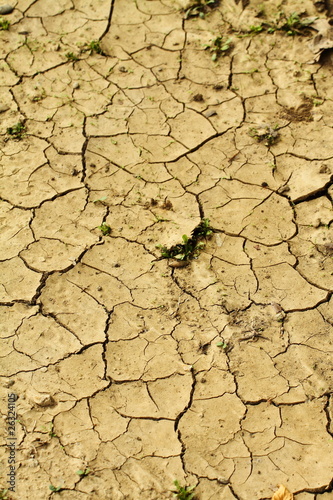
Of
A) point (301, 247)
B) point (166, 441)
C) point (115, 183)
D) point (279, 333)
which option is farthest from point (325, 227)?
point (166, 441)

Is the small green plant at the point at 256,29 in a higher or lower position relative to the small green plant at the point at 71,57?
lower

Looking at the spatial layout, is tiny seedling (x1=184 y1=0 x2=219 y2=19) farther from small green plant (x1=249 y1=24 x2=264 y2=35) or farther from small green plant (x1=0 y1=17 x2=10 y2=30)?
small green plant (x1=0 y1=17 x2=10 y2=30)

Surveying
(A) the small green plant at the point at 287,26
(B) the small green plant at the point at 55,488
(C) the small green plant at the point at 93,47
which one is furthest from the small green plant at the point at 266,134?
(B) the small green plant at the point at 55,488

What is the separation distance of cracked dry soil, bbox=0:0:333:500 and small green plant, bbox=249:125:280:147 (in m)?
0.03

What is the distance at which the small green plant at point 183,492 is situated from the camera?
240 cm

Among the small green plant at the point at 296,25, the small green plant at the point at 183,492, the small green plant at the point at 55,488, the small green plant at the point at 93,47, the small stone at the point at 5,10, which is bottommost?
the small green plant at the point at 183,492

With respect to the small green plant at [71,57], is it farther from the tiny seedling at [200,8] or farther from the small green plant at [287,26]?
the small green plant at [287,26]

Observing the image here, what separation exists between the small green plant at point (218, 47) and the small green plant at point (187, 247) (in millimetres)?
1605

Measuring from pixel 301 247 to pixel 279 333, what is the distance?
1.97 feet

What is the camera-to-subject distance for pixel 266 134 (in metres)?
3.55

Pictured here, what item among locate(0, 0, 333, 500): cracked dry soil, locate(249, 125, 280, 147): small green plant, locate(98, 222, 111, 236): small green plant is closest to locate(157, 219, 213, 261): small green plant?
locate(0, 0, 333, 500): cracked dry soil

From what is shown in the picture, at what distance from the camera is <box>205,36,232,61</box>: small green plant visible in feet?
12.9

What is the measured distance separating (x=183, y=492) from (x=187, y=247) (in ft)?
4.48

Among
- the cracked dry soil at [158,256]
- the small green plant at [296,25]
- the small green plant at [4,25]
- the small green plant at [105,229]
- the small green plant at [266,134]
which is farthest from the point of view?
the small green plant at [4,25]
